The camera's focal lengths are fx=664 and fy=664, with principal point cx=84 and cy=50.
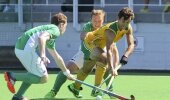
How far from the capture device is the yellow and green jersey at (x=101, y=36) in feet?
31.9

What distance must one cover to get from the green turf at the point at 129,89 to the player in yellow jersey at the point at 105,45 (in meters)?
0.47

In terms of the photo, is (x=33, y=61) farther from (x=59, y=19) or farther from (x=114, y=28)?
(x=114, y=28)

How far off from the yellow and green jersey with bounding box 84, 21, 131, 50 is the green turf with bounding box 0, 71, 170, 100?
873 millimetres

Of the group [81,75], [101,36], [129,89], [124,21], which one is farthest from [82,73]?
[129,89]

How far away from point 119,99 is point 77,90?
3.33 feet

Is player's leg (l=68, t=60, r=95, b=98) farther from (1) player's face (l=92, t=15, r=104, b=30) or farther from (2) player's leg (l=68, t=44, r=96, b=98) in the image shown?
(1) player's face (l=92, t=15, r=104, b=30)

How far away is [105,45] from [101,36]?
0.60ft

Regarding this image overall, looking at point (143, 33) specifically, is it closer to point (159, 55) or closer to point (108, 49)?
point (159, 55)

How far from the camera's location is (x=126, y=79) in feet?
48.9

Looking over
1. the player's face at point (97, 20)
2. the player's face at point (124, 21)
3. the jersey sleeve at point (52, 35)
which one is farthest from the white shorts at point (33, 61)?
the player's face at point (97, 20)

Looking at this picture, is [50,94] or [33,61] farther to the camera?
[50,94]

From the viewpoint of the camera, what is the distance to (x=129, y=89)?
1227cm

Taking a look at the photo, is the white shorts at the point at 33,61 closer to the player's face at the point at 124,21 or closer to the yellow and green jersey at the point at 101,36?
the yellow and green jersey at the point at 101,36

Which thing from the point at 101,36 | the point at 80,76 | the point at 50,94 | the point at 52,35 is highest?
the point at 52,35
